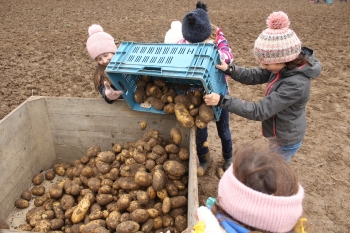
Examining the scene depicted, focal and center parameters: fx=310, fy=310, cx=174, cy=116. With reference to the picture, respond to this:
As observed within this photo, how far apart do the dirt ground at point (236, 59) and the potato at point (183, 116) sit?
974mm

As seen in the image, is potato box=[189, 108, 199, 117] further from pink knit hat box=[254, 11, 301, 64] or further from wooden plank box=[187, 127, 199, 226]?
pink knit hat box=[254, 11, 301, 64]

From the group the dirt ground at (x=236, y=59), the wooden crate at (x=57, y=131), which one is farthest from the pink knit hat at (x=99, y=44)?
the dirt ground at (x=236, y=59)

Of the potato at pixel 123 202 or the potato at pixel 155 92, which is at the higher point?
the potato at pixel 155 92

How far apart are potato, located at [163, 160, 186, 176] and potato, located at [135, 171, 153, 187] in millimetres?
162

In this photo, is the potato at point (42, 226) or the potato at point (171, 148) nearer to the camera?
the potato at point (42, 226)

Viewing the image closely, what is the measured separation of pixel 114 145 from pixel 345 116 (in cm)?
339

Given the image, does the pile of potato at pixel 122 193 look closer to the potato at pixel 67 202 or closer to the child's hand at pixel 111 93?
the potato at pixel 67 202

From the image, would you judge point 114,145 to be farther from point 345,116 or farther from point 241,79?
point 345,116

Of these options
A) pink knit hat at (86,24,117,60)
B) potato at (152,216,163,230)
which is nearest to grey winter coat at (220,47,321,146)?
potato at (152,216,163,230)

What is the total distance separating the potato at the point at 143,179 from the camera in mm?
2604

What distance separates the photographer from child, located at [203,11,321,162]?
7.08ft

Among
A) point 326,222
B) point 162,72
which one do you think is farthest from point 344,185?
point 162,72

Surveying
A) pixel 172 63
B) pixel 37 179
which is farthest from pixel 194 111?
pixel 37 179

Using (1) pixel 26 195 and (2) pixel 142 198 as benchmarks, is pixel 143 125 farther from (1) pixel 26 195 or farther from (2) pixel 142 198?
(1) pixel 26 195
